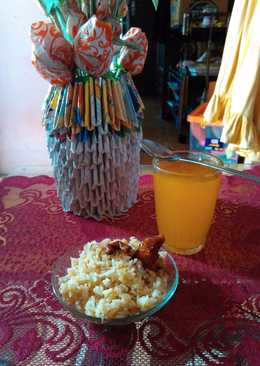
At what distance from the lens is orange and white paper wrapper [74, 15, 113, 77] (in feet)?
1.52

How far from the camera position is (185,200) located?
462 millimetres

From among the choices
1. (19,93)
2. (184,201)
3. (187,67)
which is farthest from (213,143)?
(187,67)

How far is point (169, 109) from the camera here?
249 centimetres

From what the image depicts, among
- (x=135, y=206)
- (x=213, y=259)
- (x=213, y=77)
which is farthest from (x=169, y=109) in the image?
(x=213, y=259)

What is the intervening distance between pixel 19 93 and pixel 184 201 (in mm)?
643

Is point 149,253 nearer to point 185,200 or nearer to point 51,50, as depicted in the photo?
point 185,200

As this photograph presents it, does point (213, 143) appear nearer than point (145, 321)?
No

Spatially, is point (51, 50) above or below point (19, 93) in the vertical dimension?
above

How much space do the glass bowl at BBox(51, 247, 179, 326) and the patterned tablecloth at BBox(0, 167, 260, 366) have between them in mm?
27

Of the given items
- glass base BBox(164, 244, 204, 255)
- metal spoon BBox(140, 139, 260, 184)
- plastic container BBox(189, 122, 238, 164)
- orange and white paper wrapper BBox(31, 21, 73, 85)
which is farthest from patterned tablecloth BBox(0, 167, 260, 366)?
plastic container BBox(189, 122, 238, 164)

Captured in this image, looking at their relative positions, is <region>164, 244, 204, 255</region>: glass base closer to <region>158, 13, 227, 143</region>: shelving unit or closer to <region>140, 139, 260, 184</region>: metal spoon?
<region>140, 139, 260, 184</region>: metal spoon

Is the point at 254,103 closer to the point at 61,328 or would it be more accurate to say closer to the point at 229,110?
the point at 229,110

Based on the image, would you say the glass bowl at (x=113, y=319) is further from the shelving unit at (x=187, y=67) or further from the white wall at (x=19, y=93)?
the shelving unit at (x=187, y=67)

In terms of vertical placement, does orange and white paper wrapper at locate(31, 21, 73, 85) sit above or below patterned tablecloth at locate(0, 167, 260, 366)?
above
